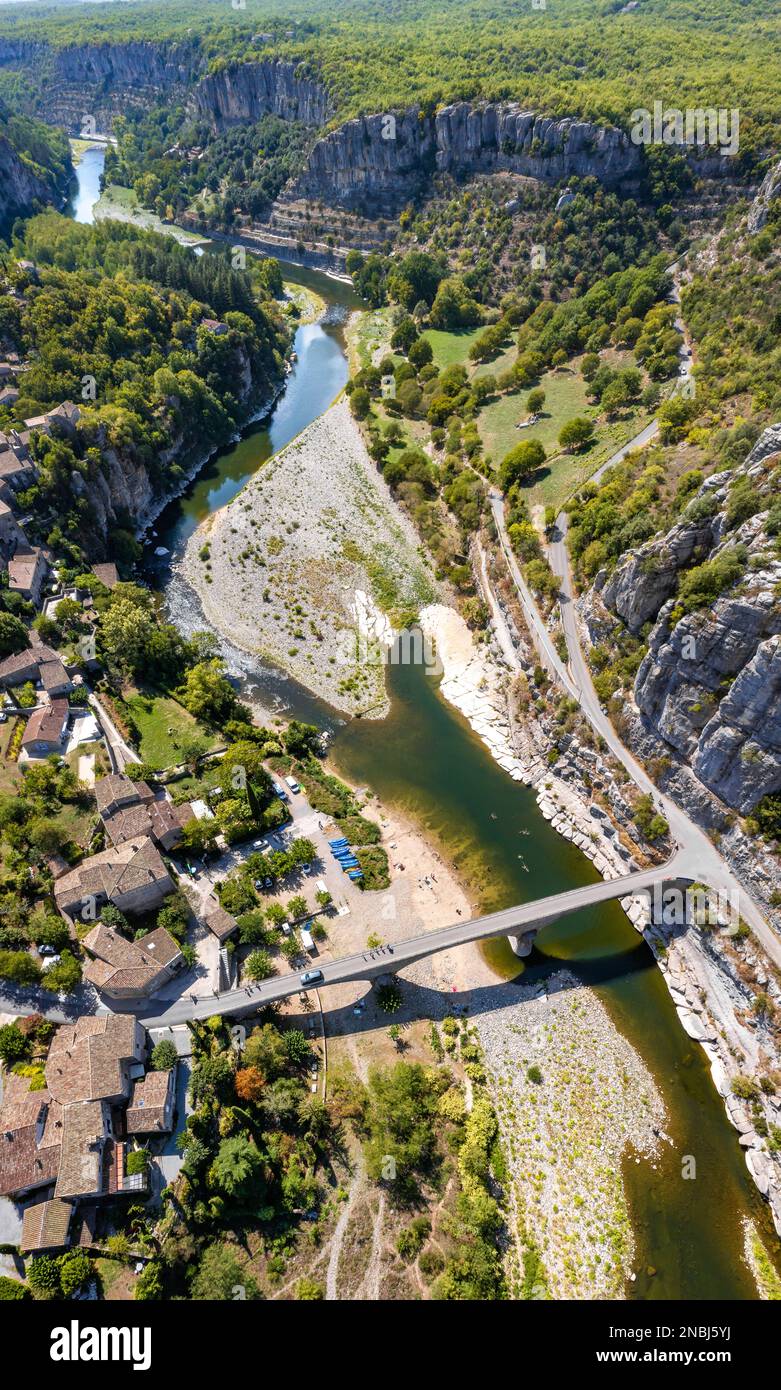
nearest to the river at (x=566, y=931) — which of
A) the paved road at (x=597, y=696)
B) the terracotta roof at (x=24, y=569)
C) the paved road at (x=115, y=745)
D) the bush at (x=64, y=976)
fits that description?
the paved road at (x=597, y=696)

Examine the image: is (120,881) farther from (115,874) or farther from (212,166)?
(212,166)

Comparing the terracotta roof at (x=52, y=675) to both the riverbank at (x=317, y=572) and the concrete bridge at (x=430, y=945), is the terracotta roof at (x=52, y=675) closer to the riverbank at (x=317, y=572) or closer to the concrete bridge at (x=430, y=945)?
the riverbank at (x=317, y=572)

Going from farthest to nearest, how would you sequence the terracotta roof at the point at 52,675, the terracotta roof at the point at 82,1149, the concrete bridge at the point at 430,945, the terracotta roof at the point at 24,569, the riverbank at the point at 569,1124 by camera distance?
the terracotta roof at the point at 24,569
the terracotta roof at the point at 52,675
the concrete bridge at the point at 430,945
the riverbank at the point at 569,1124
the terracotta roof at the point at 82,1149

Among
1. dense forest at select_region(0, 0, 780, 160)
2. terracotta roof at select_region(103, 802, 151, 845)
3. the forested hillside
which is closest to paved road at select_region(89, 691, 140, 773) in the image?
terracotta roof at select_region(103, 802, 151, 845)

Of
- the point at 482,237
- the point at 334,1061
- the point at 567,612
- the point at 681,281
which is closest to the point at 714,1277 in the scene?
the point at 334,1061

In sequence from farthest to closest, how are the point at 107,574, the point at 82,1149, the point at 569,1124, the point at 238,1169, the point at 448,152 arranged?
1. the point at 448,152
2. the point at 107,574
3. the point at 569,1124
4. the point at 238,1169
5. the point at 82,1149

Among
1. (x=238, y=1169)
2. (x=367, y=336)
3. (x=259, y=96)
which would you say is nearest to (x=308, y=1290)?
(x=238, y=1169)

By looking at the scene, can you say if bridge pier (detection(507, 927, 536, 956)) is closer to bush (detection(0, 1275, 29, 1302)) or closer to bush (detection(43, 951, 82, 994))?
bush (detection(43, 951, 82, 994))
